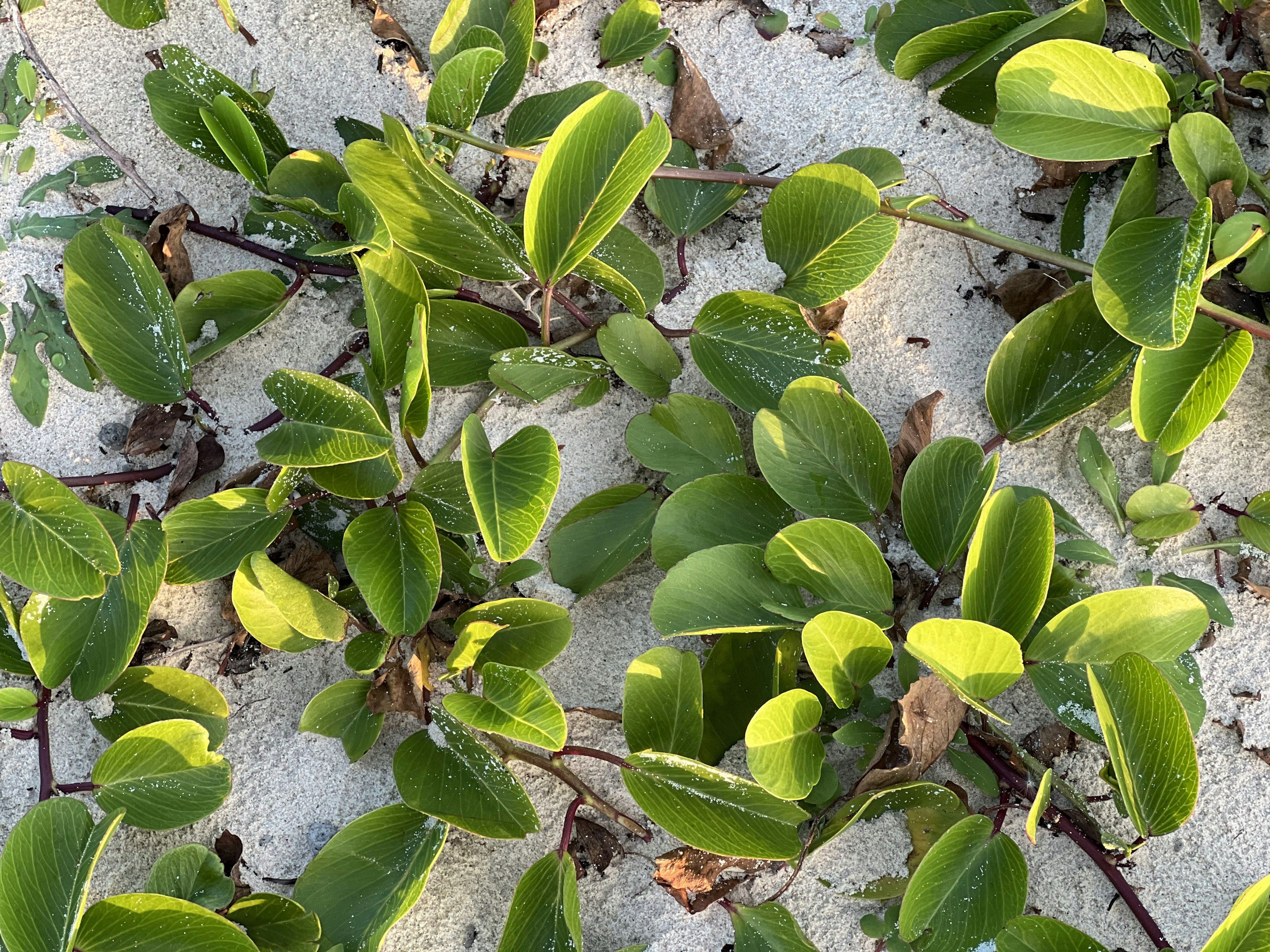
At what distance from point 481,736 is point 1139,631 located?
705 millimetres

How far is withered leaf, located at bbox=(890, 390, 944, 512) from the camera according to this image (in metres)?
1.14

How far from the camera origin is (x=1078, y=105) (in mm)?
1086

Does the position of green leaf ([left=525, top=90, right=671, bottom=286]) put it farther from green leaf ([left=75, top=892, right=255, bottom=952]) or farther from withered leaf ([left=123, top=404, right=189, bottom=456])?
green leaf ([left=75, top=892, right=255, bottom=952])

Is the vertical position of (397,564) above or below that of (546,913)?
above

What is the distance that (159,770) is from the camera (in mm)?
1012

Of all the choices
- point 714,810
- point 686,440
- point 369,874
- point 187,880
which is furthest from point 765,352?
point 187,880

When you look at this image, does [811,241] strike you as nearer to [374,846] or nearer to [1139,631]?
[1139,631]

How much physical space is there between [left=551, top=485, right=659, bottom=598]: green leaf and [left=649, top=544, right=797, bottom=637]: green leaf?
92 mm

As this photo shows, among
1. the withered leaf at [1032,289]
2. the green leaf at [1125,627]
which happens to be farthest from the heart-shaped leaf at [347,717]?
the withered leaf at [1032,289]

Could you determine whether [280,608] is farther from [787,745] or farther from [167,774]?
[787,745]

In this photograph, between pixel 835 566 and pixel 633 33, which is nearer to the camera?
pixel 835 566

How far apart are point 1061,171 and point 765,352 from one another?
17.3 inches

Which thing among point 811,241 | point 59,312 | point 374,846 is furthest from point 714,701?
point 59,312

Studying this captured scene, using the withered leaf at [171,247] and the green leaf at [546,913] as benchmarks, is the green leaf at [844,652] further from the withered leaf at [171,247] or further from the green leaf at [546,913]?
the withered leaf at [171,247]
